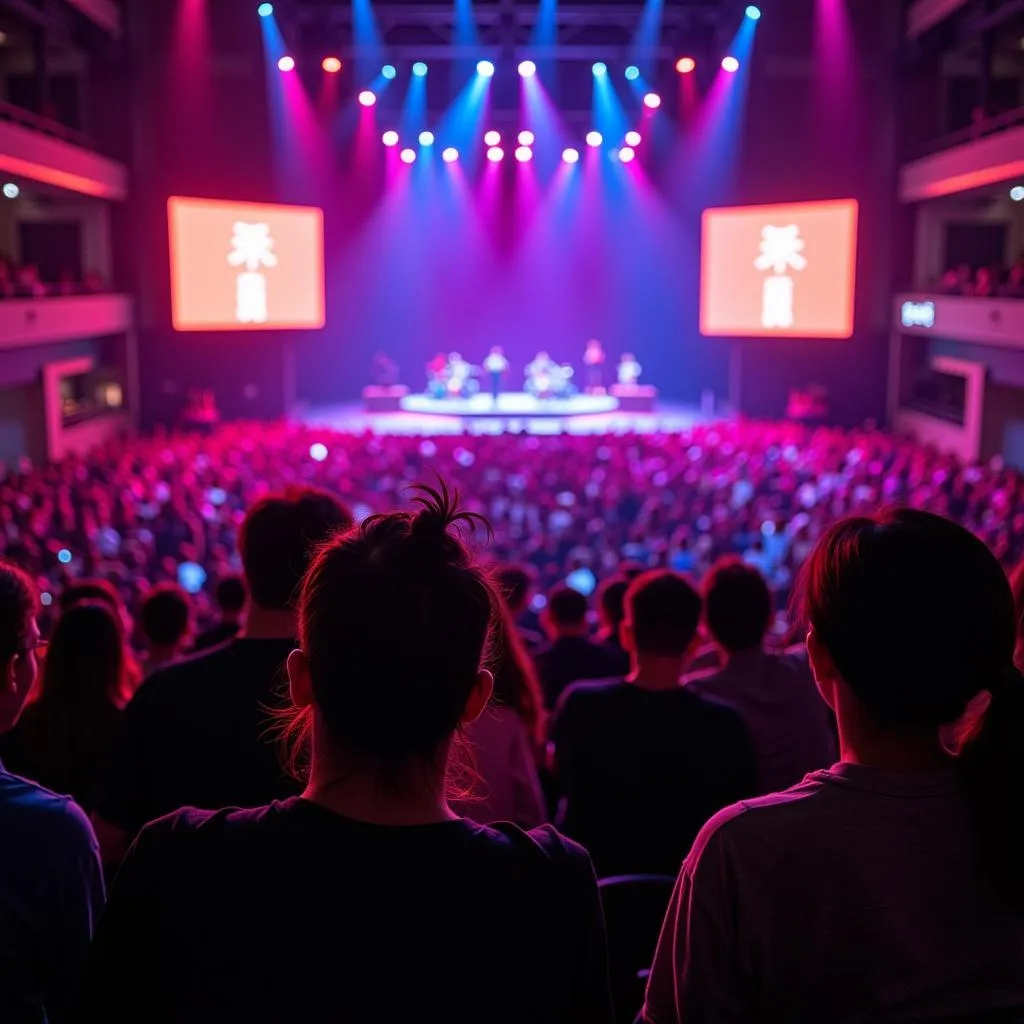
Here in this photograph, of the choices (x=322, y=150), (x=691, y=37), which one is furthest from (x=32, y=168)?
(x=691, y=37)

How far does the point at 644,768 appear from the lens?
10.4ft

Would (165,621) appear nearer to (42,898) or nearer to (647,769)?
(647,769)

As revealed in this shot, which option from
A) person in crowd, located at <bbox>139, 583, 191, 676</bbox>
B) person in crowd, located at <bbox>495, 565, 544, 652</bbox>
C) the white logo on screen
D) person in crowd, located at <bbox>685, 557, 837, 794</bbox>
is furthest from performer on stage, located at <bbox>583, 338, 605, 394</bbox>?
person in crowd, located at <bbox>685, 557, 837, 794</bbox>

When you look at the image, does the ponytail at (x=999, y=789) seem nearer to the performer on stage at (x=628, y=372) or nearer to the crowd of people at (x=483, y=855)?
the crowd of people at (x=483, y=855)

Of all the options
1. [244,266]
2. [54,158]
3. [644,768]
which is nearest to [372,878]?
[644,768]

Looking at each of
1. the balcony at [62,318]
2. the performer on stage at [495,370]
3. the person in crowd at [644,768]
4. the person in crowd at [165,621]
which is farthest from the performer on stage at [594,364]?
the person in crowd at [644,768]

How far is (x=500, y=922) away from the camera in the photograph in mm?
1388

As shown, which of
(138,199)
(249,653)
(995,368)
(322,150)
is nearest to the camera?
(249,653)

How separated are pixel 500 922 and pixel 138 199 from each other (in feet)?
69.7

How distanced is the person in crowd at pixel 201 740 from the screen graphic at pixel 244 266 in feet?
62.9

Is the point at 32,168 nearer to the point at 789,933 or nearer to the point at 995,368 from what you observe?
the point at 995,368

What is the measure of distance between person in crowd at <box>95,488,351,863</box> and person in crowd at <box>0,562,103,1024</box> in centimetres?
46

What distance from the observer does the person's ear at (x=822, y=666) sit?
162 centimetres

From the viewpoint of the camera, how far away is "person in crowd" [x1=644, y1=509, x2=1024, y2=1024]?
151 centimetres
